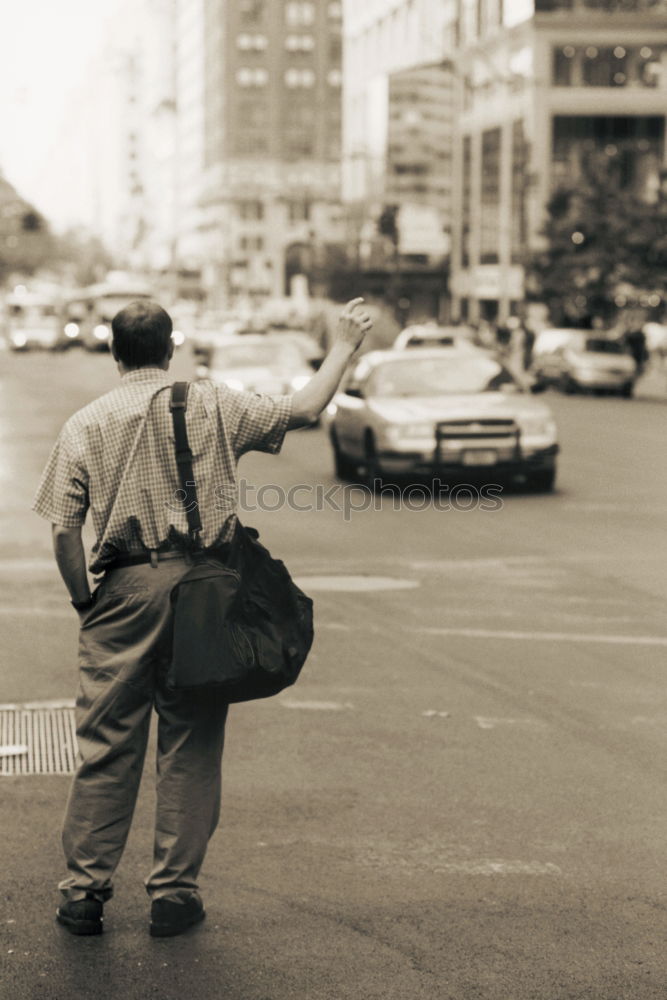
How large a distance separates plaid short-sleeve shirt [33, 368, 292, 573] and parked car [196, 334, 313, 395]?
2301cm

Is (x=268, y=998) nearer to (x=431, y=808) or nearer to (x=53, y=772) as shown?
(x=431, y=808)

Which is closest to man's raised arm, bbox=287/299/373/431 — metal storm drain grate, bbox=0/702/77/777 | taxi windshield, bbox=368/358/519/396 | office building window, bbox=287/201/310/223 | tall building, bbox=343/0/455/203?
metal storm drain grate, bbox=0/702/77/777

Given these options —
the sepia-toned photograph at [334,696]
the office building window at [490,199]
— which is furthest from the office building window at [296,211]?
the sepia-toned photograph at [334,696]

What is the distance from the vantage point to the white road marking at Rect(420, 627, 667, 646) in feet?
31.0

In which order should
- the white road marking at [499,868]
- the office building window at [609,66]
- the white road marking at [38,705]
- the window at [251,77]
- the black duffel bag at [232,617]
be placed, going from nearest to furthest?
1. the black duffel bag at [232,617]
2. the white road marking at [499,868]
3. the white road marking at [38,705]
4. the office building window at [609,66]
5. the window at [251,77]

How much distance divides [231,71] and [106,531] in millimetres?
169145

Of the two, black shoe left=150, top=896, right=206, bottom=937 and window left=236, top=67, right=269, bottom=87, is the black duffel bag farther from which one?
window left=236, top=67, right=269, bottom=87

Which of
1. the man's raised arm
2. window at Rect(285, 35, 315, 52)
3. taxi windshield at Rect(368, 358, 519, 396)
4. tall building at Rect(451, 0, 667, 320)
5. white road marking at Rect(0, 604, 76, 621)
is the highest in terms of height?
window at Rect(285, 35, 315, 52)

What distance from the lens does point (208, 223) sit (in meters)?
174

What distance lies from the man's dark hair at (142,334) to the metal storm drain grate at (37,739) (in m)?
2.27

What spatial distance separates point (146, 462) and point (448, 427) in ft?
45.2

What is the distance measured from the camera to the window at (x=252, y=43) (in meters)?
168

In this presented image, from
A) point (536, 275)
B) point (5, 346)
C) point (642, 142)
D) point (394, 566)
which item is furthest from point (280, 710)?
point (5, 346)

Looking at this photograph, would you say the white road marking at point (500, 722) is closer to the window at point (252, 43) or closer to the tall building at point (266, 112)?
the tall building at point (266, 112)
